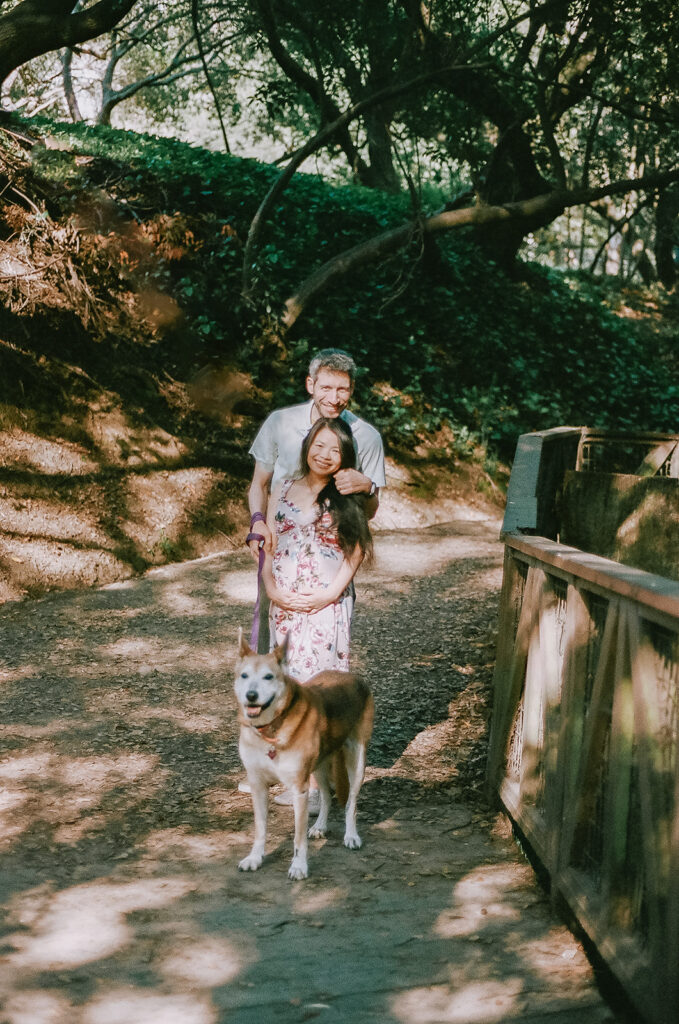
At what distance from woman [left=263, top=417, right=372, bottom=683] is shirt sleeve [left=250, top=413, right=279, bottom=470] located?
0.64ft

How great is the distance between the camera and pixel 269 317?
45.7 ft

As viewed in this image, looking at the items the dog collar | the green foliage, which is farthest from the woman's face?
the green foliage

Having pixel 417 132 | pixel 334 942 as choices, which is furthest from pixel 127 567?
pixel 417 132

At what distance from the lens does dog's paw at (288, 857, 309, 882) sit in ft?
14.2

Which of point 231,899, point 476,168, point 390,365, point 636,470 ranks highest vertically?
point 476,168

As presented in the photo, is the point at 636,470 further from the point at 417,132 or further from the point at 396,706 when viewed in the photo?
the point at 417,132

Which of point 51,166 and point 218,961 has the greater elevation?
point 51,166

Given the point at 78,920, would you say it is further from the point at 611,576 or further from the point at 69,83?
the point at 69,83

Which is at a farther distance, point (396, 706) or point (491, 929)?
point (396, 706)

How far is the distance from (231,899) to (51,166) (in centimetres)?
1135

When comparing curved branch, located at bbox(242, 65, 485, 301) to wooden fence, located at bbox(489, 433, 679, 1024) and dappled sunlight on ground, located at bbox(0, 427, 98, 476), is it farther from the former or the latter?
wooden fence, located at bbox(489, 433, 679, 1024)

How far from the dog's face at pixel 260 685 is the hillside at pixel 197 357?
595 centimetres

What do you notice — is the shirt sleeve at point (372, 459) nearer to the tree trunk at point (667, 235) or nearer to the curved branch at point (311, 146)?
the curved branch at point (311, 146)

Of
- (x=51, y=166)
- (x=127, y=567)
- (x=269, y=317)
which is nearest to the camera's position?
(x=127, y=567)
